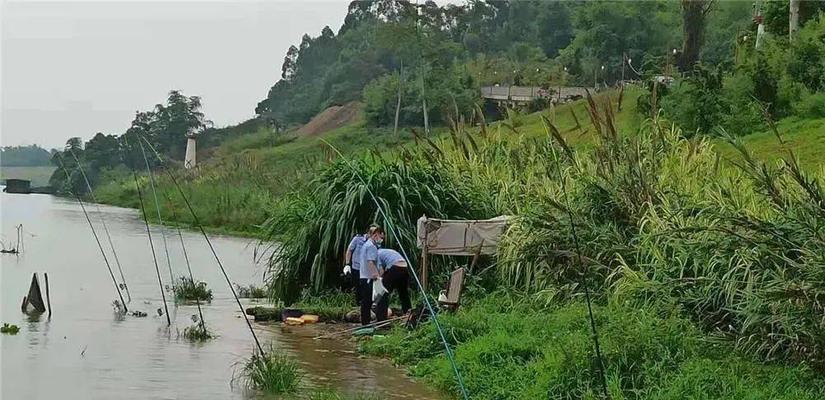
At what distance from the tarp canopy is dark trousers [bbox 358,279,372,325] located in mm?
1292

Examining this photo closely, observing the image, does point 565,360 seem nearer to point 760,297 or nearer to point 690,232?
point 760,297

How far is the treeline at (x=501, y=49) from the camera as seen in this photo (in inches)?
2165

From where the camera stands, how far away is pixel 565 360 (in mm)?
8961

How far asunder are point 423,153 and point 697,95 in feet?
37.4

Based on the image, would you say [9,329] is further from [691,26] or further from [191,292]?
[691,26]

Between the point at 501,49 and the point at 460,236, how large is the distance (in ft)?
263

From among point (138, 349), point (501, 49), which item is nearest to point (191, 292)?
point (138, 349)

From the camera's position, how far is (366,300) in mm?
13672

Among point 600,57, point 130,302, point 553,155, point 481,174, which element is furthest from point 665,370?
point 600,57

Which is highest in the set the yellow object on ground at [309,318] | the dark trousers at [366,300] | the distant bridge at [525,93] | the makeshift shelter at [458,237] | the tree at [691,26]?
the tree at [691,26]

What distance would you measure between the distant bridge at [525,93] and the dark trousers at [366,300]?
130 feet

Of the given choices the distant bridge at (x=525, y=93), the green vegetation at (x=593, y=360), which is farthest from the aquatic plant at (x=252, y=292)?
the distant bridge at (x=525, y=93)

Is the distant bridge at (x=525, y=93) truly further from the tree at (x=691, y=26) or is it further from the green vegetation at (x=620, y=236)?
the green vegetation at (x=620, y=236)

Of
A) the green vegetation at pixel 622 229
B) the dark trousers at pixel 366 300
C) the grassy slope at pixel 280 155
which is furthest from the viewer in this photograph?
the grassy slope at pixel 280 155
